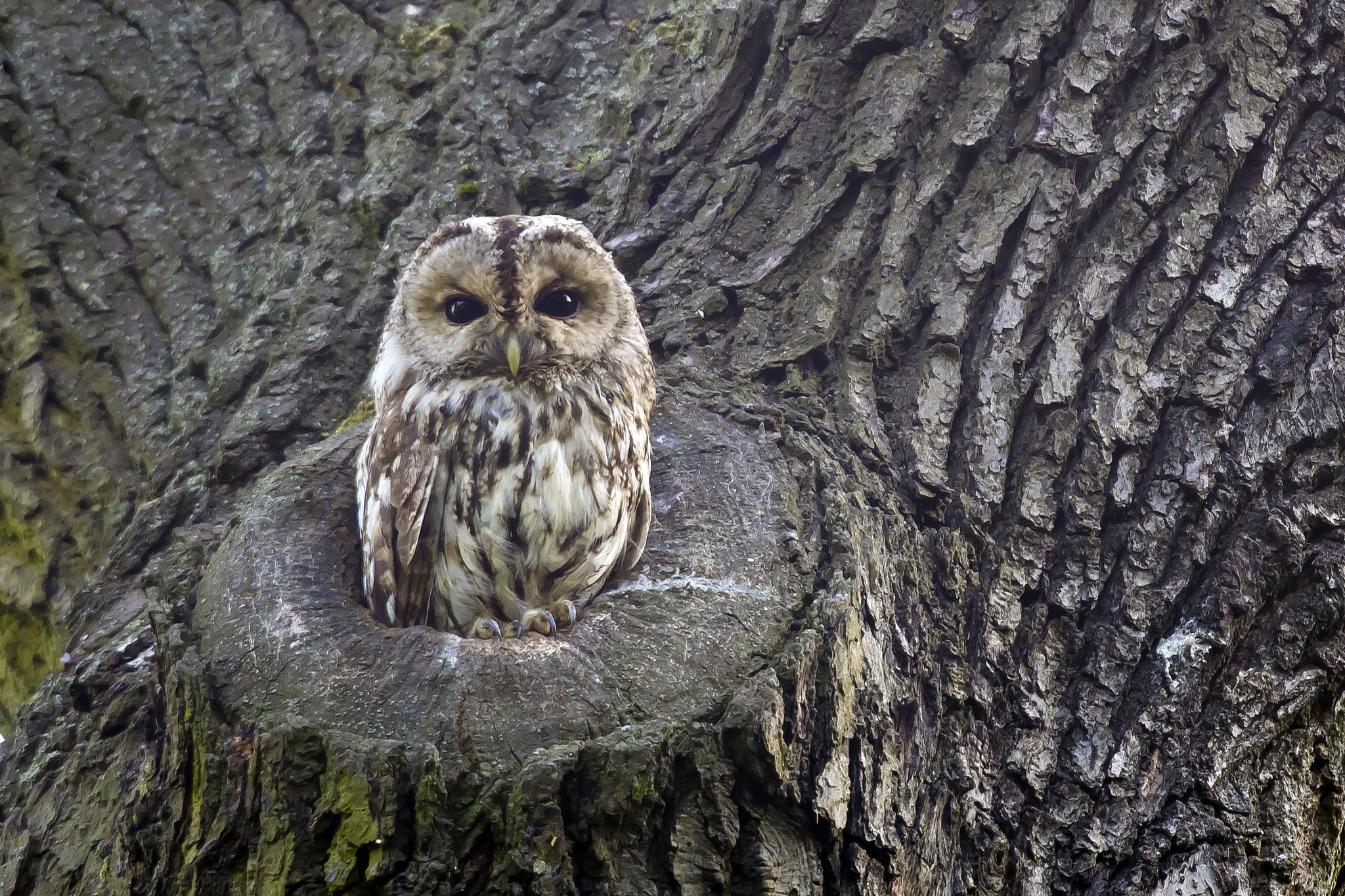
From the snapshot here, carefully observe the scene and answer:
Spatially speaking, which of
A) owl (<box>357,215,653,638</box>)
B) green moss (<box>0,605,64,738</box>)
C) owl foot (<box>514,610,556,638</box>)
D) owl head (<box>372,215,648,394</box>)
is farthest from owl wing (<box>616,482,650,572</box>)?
green moss (<box>0,605,64,738</box>)

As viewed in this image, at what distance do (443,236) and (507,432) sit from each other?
0.46 meters

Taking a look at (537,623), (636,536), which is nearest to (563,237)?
(636,536)

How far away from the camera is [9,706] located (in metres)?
2.53

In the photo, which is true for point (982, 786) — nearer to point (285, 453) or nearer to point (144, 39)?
point (285, 453)

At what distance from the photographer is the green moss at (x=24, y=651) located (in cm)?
A: 236

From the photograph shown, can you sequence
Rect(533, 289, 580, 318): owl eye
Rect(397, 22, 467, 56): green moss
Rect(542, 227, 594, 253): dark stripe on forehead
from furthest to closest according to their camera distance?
1. Rect(397, 22, 467, 56): green moss
2. Rect(533, 289, 580, 318): owl eye
3. Rect(542, 227, 594, 253): dark stripe on forehead

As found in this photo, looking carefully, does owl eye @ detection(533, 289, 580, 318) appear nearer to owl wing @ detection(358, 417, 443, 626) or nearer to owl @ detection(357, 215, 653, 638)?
owl @ detection(357, 215, 653, 638)

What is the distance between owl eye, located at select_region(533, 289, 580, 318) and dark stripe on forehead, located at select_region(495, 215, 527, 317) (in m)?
0.08

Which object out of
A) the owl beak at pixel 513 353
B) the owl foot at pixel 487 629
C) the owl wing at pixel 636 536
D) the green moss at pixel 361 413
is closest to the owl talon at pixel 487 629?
the owl foot at pixel 487 629

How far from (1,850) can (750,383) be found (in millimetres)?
1679

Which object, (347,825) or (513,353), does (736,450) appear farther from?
(347,825)

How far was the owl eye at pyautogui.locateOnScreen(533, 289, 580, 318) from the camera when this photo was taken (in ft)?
7.06

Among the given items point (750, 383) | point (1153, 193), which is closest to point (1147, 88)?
point (1153, 193)

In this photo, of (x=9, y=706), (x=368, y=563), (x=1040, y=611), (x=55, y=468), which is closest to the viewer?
(x=1040, y=611)
